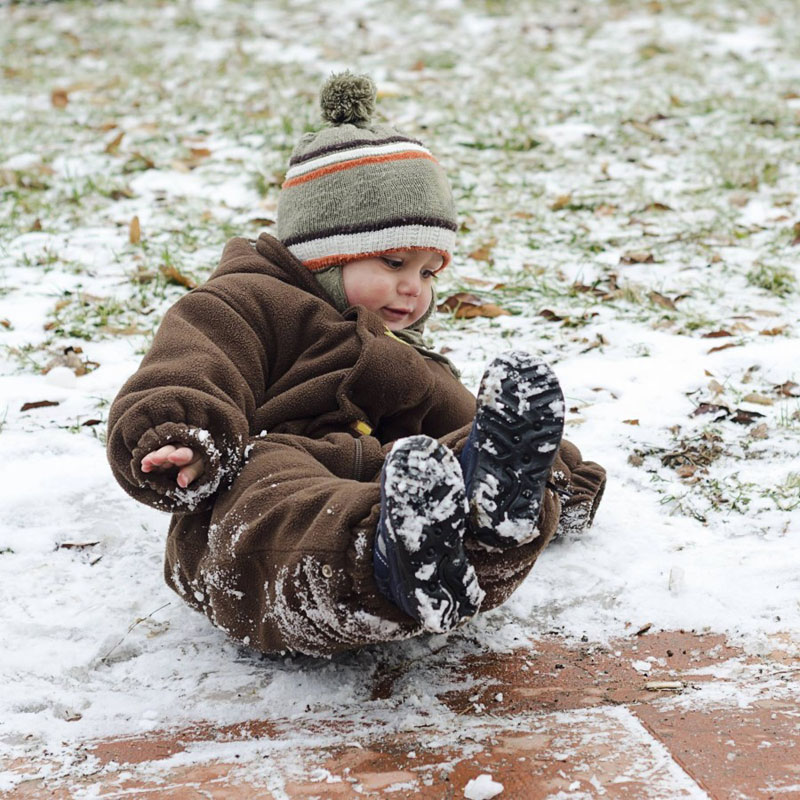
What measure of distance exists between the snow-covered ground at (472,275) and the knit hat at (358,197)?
858 millimetres

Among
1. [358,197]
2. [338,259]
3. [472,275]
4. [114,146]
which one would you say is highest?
[358,197]

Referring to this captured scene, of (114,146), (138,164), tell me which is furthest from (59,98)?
(138,164)

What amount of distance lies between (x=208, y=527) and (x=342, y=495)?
397 millimetres

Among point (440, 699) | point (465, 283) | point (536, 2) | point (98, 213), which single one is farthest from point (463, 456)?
point (536, 2)

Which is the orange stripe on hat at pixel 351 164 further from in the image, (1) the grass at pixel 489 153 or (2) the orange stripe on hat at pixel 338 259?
(1) the grass at pixel 489 153

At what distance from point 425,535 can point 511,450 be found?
0.24 meters

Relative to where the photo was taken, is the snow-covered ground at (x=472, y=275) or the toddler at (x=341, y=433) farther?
the snow-covered ground at (x=472, y=275)

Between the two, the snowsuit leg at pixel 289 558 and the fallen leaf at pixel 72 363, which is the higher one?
the snowsuit leg at pixel 289 558

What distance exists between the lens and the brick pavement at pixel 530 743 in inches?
67.6

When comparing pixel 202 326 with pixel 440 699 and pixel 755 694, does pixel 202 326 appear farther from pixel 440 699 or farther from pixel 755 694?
pixel 755 694

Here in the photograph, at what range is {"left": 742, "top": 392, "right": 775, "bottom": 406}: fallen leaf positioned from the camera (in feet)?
10.9

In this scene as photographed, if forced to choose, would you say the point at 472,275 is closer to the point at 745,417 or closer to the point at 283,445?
the point at 745,417

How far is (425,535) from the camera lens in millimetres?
1704

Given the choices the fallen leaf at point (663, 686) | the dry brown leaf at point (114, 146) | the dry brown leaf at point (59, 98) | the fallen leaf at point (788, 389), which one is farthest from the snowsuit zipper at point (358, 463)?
the dry brown leaf at point (59, 98)
